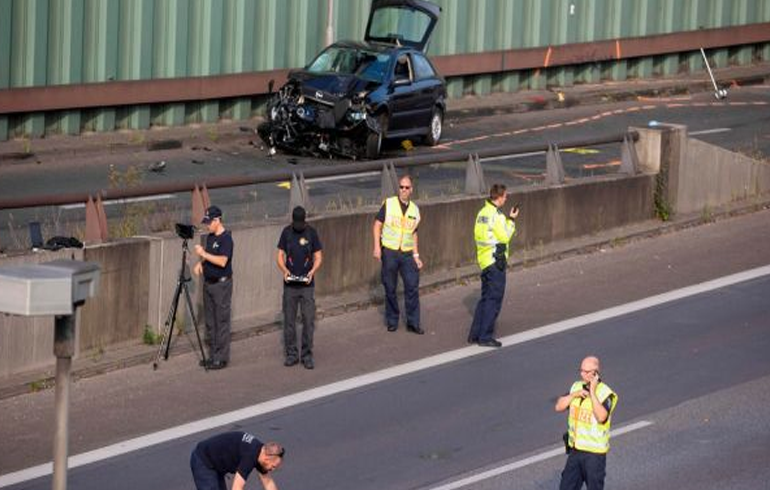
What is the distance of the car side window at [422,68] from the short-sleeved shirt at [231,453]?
60.0 feet

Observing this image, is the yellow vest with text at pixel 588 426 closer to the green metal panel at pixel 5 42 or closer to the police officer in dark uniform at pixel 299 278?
the police officer in dark uniform at pixel 299 278

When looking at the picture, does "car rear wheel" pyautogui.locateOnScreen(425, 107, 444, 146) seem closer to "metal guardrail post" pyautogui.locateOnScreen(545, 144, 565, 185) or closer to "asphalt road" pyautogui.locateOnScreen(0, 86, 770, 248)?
"asphalt road" pyautogui.locateOnScreen(0, 86, 770, 248)

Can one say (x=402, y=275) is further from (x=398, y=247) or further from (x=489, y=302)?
(x=489, y=302)

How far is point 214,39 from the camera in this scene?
3133 centimetres

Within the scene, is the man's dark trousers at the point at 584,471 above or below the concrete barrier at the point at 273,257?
below

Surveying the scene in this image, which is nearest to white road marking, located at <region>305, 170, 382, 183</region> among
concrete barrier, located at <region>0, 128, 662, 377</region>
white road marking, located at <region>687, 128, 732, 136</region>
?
concrete barrier, located at <region>0, 128, 662, 377</region>

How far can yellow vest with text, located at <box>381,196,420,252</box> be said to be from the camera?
18891mm

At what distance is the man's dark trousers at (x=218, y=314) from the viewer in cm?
1750

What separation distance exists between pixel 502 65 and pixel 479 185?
14.6m

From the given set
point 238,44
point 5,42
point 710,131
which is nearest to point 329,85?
point 238,44

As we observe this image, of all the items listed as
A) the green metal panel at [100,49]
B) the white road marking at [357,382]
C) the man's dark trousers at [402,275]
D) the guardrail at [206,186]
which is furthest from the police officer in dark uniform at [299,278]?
the green metal panel at [100,49]

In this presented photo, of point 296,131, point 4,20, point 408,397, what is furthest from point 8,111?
point 408,397

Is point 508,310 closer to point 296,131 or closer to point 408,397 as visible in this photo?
point 408,397

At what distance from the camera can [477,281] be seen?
21.6 m
